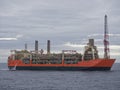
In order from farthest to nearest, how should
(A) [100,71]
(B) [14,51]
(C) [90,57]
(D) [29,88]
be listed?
(B) [14,51] < (C) [90,57] < (A) [100,71] < (D) [29,88]

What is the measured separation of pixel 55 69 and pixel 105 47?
67.6 ft

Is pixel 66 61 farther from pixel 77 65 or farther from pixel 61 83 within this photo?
pixel 61 83

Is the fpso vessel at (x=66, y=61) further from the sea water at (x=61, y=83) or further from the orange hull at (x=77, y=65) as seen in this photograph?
the sea water at (x=61, y=83)

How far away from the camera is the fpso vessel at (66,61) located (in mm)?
149375

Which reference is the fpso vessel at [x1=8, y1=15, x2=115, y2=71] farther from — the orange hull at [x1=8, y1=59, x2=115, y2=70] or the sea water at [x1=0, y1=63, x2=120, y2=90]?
the sea water at [x1=0, y1=63, x2=120, y2=90]

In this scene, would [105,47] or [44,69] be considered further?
[44,69]

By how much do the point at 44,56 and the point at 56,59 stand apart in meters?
5.67

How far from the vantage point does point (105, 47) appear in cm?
14962

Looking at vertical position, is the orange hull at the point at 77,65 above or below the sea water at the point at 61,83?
above

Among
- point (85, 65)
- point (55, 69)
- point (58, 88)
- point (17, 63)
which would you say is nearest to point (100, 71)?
point (85, 65)

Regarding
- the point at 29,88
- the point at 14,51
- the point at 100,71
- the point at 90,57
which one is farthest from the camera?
Answer: the point at 14,51

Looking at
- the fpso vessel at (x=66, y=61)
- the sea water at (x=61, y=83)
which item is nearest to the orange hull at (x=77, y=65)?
the fpso vessel at (x=66, y=61)

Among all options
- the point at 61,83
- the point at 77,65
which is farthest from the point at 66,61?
the point at 61,83

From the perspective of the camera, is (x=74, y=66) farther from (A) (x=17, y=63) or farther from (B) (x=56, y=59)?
(A) (x=17, y=63)
